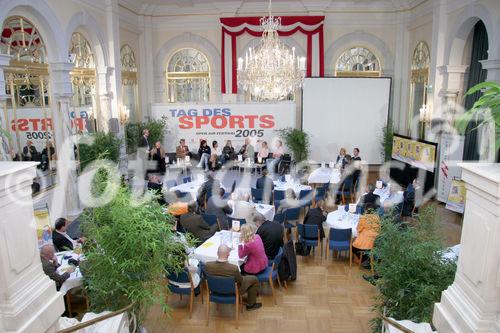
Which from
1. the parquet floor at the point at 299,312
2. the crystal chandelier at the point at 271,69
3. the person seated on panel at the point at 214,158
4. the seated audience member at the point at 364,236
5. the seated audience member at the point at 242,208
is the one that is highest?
the crystal chandelier at the point at 271,69

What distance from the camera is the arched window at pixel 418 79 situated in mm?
12383

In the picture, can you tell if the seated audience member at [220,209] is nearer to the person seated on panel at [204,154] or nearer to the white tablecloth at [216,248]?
the white tablecloth at [216,248]

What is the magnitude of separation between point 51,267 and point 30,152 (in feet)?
13.3

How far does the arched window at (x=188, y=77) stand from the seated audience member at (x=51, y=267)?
1059 centimetres

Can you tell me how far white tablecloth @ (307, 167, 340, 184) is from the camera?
9.83 metres

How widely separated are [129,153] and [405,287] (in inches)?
423

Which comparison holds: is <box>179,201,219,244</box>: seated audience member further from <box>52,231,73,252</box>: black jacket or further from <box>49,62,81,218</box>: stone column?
<box>49,62,81,218</box>: stone column

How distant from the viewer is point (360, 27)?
555 inches

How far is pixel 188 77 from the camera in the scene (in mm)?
14938

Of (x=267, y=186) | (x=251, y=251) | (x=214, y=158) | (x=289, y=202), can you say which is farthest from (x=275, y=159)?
(x=251, y=251)

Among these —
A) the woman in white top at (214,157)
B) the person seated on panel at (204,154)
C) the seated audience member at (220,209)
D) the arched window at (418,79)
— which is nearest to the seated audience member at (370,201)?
the seated audience member at (220,209)

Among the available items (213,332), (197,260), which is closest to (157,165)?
(197,260)

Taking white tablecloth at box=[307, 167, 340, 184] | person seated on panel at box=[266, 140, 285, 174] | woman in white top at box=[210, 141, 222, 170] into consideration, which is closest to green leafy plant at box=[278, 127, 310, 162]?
person seated on panel at box=[266, 140, 285, 174]

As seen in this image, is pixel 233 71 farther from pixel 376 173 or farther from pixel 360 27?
pixel 376 173
